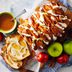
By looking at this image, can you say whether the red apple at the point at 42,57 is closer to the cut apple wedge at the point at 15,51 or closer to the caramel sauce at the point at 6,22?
the cut apple wedge at the point at 15,51

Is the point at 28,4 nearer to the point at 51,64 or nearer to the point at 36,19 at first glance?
the point at 36,19

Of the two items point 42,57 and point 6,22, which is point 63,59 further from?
point 6,22

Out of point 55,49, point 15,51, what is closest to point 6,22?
point 15,51

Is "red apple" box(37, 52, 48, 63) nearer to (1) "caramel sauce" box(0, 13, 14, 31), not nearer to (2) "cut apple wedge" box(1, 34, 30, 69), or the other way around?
(2) "cut apple wedge" box(1, 34, 30, 69)

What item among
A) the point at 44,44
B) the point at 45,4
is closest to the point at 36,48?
the point at 44,44

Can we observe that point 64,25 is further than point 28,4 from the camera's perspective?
No

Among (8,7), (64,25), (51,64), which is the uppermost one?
(8,7)

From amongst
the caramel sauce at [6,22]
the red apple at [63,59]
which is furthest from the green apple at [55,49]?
the caramel sauce at [6,22]
